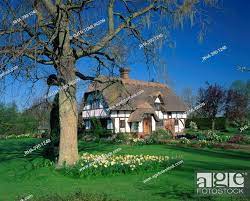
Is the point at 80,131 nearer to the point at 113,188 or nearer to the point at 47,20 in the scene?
the point at 47,20

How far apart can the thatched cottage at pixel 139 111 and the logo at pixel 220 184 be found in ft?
105

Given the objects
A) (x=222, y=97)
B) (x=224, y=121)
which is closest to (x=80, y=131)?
(x=222, y=97)

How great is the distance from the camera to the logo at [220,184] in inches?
369

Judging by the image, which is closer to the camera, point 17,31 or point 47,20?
point 17,31

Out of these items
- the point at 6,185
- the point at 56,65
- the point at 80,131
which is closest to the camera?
the point at 6,185

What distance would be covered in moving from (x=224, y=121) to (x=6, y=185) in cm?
4852

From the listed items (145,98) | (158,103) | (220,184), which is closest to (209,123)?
(158,103)

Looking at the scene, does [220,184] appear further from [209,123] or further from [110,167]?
[209,123]

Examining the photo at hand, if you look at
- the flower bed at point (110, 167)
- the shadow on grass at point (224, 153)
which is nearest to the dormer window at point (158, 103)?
the shadow on grass at point (224, 153)

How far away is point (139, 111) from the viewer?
4553 centimetres

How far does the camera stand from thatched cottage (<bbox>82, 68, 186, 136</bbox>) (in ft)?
149

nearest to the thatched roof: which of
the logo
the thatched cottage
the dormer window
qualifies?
the thatched cottage

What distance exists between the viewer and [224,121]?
56906 millimetres

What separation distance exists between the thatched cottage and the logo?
105 feet
